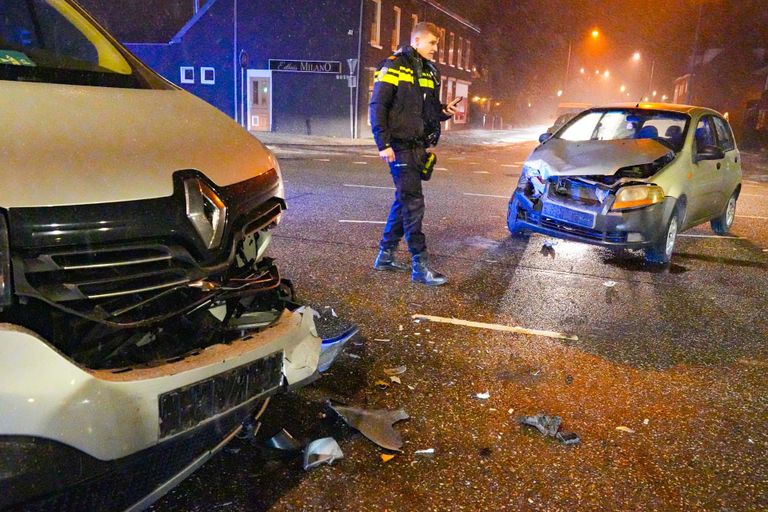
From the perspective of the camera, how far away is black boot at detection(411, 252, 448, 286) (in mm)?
5453

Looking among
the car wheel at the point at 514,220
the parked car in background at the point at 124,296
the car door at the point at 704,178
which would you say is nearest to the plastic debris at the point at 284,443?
the parked car in background at the point at 124,296

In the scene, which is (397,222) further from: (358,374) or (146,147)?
(146,147)

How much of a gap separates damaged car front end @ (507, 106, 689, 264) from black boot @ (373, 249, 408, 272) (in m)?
1.80

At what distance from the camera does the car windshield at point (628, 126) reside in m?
7.09

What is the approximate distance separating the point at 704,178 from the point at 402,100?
3978 mm

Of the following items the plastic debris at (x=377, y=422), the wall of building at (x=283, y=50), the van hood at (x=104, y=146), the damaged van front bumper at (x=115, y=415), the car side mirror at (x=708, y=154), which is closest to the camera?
the damaged van front bumper at (x=115, y=415)

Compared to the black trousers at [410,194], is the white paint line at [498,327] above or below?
below

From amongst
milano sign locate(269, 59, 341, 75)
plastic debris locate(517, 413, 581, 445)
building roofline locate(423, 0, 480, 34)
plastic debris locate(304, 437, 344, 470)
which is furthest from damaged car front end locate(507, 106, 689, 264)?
building roofline locate(423, 0, 480, 34)

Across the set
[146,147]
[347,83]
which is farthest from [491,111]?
[146,147]

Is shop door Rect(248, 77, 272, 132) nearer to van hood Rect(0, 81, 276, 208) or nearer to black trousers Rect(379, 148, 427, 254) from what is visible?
black trousers Rect(379, 148, 427, 254)

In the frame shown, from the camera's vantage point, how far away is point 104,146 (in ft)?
6.84

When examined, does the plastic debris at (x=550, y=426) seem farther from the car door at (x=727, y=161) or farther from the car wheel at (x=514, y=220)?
the car door at (x=727, y=161)

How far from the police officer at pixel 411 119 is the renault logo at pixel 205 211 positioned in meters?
3.01

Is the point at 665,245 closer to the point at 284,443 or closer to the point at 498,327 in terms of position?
the point at 498,327
